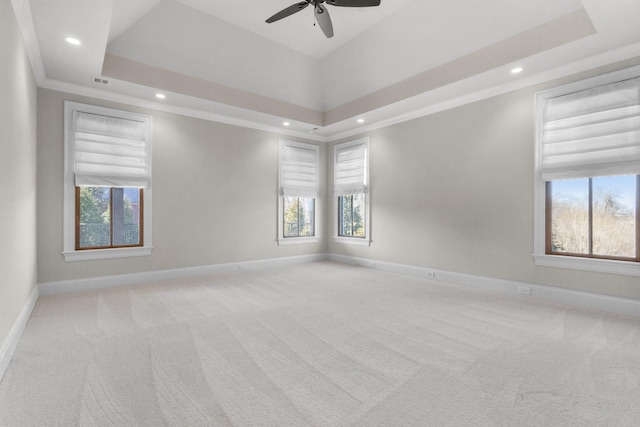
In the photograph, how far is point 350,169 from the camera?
6.89m

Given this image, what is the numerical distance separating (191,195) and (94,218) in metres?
1.48

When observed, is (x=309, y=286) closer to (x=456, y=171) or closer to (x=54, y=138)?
(x=456, y=171)

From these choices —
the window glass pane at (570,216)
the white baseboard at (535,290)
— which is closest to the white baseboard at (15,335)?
the white baseboard at (535,290)

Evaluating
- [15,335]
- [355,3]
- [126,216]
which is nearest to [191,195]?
[126,216]

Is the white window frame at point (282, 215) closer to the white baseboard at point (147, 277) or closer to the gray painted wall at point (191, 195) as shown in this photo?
the gray painted wall at point (191, 195)

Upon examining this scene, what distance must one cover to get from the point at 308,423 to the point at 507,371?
160 centimetres

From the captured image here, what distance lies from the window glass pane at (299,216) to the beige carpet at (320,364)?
3.01 meters

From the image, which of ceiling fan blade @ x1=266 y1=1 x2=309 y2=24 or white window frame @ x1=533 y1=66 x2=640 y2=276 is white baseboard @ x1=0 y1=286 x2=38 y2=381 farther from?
white window frame @ x1=533 y1=66 x2=640 y2=276

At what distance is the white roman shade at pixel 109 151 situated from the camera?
14.6 ft

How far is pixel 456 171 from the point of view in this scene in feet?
16.5

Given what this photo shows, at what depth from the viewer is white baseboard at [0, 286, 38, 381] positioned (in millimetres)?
2269

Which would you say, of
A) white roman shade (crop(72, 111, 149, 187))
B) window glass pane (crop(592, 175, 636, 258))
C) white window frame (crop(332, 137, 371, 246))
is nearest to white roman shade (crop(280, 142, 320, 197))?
white window frame (crop(332, 137, 371, 246))

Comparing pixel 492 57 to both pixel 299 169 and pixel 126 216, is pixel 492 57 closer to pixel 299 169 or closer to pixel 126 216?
pixel 299 169

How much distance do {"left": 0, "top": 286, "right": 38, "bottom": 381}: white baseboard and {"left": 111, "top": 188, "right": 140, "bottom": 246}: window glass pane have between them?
1363 mm
